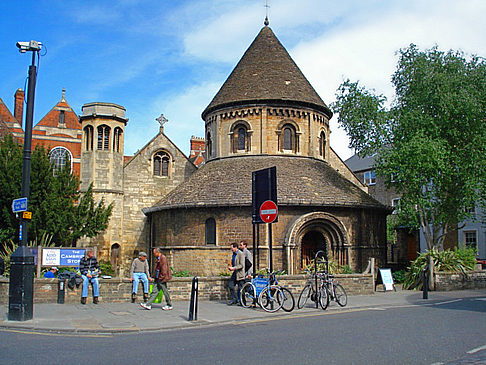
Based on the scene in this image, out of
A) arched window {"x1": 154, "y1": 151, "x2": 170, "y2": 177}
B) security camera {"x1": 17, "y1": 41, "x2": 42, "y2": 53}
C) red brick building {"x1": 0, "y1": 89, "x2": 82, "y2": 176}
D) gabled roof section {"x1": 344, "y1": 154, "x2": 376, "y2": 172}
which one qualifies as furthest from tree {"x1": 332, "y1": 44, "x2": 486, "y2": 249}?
gabled roof section {"x1": 344, "y1": 154, "x2": 376, "y2": 172}

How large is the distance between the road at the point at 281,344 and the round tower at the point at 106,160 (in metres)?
18.4

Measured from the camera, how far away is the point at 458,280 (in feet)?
68.3

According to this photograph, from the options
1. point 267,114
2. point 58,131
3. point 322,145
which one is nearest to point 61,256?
point 267,114

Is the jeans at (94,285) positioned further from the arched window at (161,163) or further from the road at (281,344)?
the arched window at (161,163)

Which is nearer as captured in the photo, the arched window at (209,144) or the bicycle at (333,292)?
the bicycle at (333,292)

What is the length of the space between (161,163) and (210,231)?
9.18 meters

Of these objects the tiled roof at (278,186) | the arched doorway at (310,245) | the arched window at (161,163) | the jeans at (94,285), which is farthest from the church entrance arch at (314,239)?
the arched window at (161,163)

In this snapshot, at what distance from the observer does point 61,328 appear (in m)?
10.6

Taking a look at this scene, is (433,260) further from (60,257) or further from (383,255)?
(60,257)

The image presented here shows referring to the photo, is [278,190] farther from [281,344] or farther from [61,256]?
[281,344]

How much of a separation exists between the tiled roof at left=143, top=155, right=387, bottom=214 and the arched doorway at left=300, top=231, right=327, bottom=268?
2.11 meters

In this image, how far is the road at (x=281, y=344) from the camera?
25.2ft

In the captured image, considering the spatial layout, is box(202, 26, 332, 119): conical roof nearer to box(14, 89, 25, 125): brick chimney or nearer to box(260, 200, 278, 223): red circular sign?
box(260, 200, 278, 223): red circular sign

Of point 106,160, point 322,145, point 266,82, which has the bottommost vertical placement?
point 106,160
